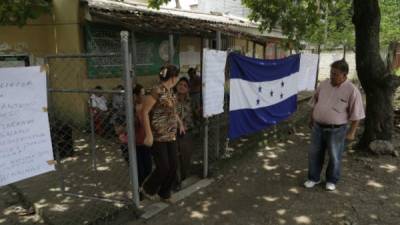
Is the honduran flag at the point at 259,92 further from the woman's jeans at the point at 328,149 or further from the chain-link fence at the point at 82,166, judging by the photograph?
the chain-link fence at the point at 82,166

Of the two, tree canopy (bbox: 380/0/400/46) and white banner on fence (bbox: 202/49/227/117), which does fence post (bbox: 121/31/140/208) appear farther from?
tree canopy (bbox: 380/0/400/46)

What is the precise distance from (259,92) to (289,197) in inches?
86.8

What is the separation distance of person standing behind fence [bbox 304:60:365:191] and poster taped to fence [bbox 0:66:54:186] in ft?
11.0

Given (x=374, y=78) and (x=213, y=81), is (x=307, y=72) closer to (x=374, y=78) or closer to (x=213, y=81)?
(x=374, y=78)

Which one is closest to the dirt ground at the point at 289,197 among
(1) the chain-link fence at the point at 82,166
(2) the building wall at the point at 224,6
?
(1) the chain-link fence at the point at 82,166

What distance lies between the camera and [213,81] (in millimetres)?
4840

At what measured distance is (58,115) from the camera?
7.17m

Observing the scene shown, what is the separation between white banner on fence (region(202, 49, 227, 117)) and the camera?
4.61 m

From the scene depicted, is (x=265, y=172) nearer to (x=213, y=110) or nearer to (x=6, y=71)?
(x=213, y=110)

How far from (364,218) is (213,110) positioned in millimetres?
2301

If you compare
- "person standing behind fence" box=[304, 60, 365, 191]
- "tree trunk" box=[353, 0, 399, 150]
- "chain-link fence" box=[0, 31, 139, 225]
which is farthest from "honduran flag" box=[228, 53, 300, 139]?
"chain-link fence" box=[0, 31, 139, 225]

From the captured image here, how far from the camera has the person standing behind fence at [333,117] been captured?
14.5 ft

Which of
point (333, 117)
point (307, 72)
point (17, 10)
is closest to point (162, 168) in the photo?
point (333, 117)

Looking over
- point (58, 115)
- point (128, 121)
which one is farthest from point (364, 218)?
point (58, 115)
